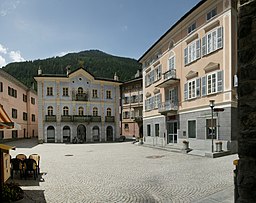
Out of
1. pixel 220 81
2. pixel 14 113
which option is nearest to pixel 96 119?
pixel 14 113

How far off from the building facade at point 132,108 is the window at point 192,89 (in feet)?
82.7

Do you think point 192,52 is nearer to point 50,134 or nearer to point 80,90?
point 80,90

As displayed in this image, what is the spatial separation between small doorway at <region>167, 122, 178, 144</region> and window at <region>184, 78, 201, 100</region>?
402cm

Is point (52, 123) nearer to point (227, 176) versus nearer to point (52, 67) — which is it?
point (227, 176)

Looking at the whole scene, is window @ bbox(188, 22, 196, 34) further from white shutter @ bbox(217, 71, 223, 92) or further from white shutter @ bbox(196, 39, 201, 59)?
white shutter @ bbox(217, 71, 223, 92)

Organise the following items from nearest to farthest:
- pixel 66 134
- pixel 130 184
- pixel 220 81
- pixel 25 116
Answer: pixel 130 184 → pixel 220 81 → pixel 66 134 → pixel 25 116

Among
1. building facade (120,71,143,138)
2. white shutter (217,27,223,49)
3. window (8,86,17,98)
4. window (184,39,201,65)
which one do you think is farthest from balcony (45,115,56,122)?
white shutter (217,27,223,49)

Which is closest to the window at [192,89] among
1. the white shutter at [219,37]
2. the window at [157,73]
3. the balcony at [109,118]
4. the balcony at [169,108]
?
the balcony at [169,108]

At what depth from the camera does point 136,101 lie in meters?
50.4

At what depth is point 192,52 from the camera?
2205cm

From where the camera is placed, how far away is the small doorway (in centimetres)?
2505

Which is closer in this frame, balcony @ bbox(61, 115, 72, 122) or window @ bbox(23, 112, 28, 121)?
balcony @ bbox(61, 115, 72, 122)

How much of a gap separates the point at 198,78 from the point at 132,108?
1232 inches

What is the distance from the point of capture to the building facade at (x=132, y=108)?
49.0 metres
